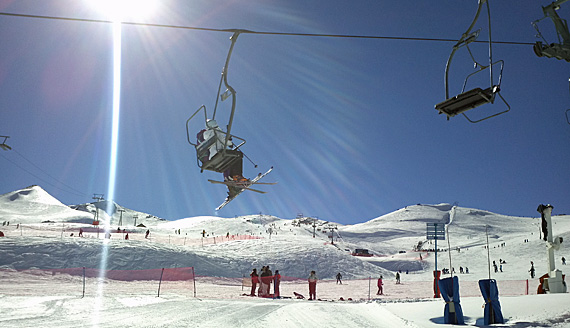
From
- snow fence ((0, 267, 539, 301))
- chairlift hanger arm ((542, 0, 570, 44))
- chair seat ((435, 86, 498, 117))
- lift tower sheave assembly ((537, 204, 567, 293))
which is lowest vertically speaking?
snow fence ((0, 267, 539, 301))

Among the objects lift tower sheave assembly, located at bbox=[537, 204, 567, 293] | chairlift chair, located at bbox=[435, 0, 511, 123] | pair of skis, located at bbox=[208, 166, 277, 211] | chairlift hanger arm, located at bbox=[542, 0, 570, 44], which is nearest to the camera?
chairlift chair, located at bbox=[435, 0, 511, 123]

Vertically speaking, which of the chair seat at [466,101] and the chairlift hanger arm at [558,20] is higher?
the chairlift hanger arm at [558,20]

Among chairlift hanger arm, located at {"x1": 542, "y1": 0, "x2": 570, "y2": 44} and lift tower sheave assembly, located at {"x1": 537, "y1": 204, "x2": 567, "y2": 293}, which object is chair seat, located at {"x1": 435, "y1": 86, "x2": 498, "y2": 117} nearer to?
chairlift hanger arm, located at {"x1": 542, "y1": 0, "x2": 570, "y2": 44}

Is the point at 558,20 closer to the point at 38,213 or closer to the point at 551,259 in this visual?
the point at 551,259

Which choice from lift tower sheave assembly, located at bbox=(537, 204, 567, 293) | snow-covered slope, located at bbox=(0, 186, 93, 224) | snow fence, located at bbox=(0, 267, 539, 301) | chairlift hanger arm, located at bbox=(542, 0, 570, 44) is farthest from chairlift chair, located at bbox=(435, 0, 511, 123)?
snow-covered slope, located at bbox=(0, 186, 93, 224)

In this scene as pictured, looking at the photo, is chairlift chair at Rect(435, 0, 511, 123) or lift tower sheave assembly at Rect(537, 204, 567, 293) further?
lift tower sheave assembly at Rect(537, 204, 567, 293)

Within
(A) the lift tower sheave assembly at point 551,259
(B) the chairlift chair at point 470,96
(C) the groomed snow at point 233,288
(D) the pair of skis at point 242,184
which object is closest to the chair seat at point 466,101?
(B) the chairlift chair at point 470,96

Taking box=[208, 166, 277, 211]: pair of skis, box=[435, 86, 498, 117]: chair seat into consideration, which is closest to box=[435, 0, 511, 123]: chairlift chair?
box=[435, 86, 498, 117]: chair seat

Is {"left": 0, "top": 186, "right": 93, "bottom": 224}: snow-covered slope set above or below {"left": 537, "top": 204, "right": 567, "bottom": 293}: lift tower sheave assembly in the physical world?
above

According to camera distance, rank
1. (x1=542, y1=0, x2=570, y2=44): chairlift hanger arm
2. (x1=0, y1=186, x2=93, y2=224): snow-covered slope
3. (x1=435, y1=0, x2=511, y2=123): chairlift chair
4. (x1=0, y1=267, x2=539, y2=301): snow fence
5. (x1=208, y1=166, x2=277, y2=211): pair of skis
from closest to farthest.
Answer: (x1=435, y1=0, x2=511, y2=123): chairlift chair
(x1=542, y1=0, x2=570, y2=44): chairlift hanger arm
(x1=208, y1=166, x2=277, y2=211): pair of skis
(x1=0, y1=267, x2=539, y2=301): snow fence
(x1=0, y1=186, x2=93, y2=224): snow-covered slope

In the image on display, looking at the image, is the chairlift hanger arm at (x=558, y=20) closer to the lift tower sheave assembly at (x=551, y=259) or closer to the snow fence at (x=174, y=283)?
the lift tower sheave assembly at (x=551, y=259)

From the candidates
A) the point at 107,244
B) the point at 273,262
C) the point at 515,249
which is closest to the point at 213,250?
the point at 273,262

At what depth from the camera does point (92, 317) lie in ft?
30.8

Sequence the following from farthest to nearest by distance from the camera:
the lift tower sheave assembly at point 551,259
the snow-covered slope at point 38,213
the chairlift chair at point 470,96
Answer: the snow-covered slope at point 38,213 < the lift tower sheave assembly at point 551,259 < the chairlift chair at point 470,96
